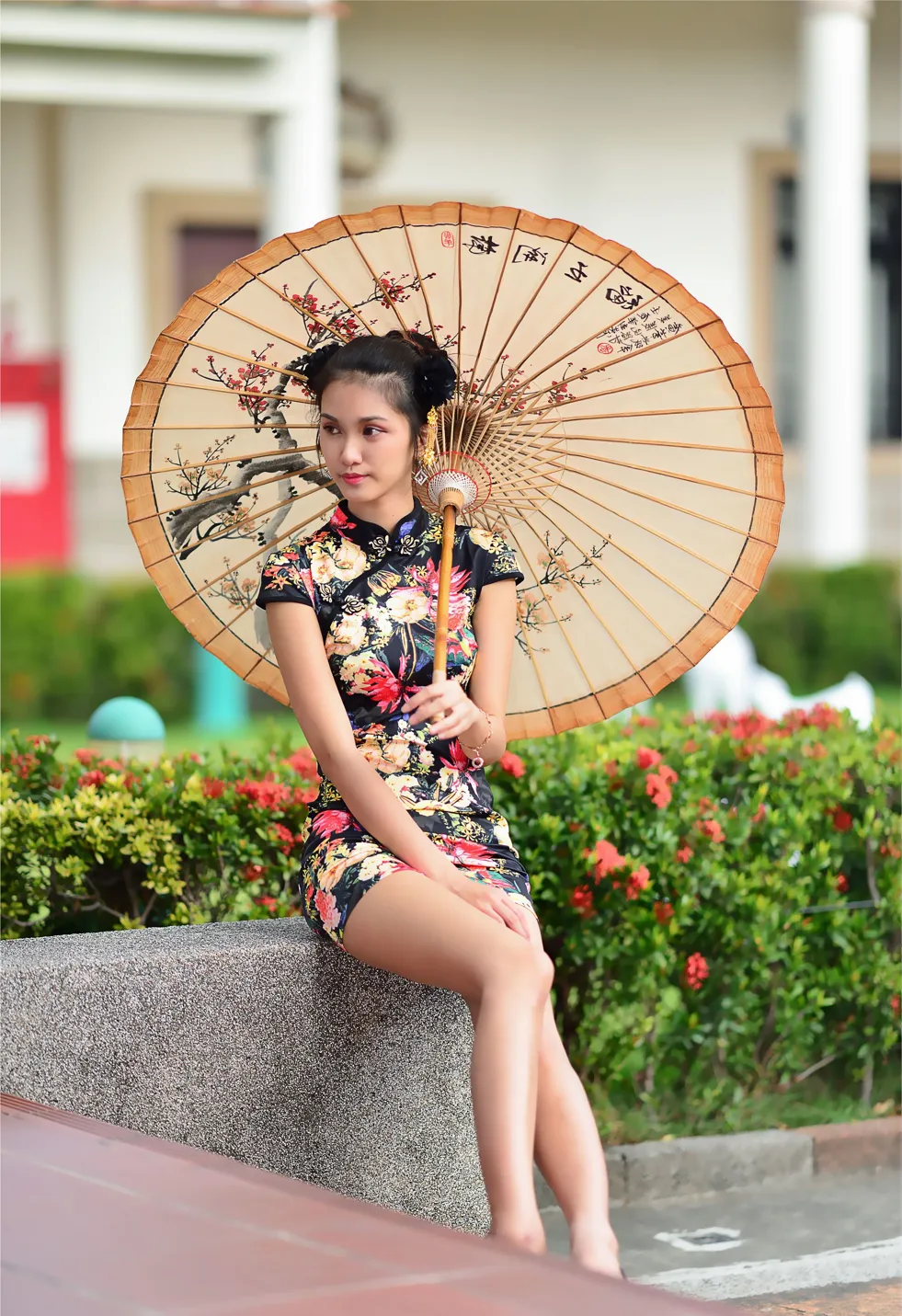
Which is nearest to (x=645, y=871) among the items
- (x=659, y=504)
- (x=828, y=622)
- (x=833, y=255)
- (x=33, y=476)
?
(x=659, y=504)

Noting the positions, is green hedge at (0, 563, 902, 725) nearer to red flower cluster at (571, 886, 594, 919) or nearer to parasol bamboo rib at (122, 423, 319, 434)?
red flower cluster at (571, 886, 594, 919)

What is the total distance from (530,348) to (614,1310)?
2.17 meters

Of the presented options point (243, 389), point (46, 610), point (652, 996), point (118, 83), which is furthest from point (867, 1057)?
point (46, 610)

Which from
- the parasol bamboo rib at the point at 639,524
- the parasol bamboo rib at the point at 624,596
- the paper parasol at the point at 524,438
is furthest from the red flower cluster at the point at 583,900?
the parasol bamboo rib at the point at 639,524

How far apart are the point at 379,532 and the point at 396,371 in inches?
12.7

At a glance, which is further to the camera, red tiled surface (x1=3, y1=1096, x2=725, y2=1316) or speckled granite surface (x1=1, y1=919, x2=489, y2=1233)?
speckled granite surface (x1=1, y1=919, x2=489, y2=1233)

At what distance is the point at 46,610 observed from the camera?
39.5ft

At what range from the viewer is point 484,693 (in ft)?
10.9

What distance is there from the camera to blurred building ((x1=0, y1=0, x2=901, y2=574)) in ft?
39.4

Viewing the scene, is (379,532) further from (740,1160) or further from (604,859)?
(740,1160)

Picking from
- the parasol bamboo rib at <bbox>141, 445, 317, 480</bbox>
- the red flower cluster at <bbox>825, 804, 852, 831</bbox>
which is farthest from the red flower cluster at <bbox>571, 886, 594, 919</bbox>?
the parasol bamboo rib at <bbox>141, 445, 317, 480</bbox>

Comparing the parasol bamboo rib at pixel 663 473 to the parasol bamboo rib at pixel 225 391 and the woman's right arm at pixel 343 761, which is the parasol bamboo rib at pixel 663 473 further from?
the woman's right arm at pixel 343 761

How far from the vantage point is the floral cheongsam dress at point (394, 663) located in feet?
10.5

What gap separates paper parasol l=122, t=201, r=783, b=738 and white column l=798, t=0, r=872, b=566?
8.79 m
